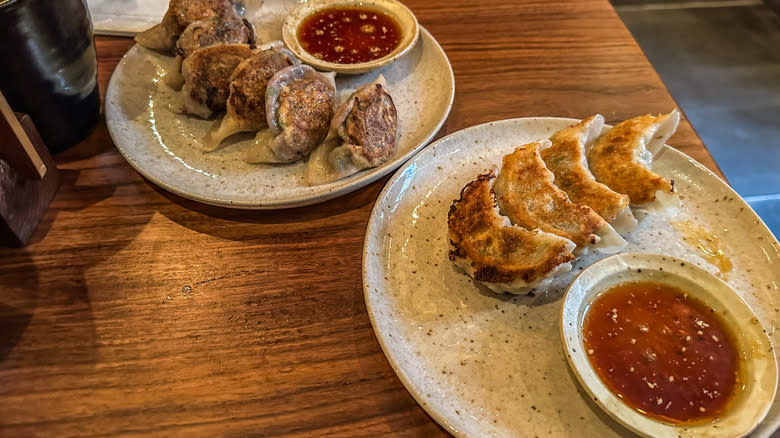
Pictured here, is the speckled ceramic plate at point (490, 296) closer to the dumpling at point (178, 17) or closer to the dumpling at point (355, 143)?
the dumpling at point (355, 143)

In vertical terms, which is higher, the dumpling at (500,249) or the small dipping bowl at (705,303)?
the dumpling at (500,249)

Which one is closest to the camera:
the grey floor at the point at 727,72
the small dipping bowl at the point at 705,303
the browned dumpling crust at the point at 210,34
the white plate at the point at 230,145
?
the small dipping bowl at the point at 705,303

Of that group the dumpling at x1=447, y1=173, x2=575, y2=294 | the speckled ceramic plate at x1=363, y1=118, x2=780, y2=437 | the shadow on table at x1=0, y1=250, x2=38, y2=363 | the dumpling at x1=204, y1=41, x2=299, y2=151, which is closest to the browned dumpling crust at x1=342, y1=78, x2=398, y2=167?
the speckled ceramic plate at x1=363, y1=118, x2=780, y2=437

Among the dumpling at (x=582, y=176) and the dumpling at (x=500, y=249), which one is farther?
the dumpling at (x=582, y=176)

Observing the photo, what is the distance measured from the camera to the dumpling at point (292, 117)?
202 cm

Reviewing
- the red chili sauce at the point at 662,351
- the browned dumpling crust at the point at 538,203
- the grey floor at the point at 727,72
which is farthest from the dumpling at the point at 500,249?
the grey floor at the point at 727,72

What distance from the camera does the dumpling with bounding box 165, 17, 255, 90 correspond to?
2264mm

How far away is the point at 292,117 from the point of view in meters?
2.02

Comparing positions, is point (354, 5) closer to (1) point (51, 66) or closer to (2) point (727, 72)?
(1) point (51, 66)

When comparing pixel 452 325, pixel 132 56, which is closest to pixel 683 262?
pixel 452 325

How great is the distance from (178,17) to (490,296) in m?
1.94

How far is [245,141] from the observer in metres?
2.22

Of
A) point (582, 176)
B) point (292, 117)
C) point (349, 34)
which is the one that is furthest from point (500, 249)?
point (349, 34)

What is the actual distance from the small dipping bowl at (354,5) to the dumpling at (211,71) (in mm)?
343
